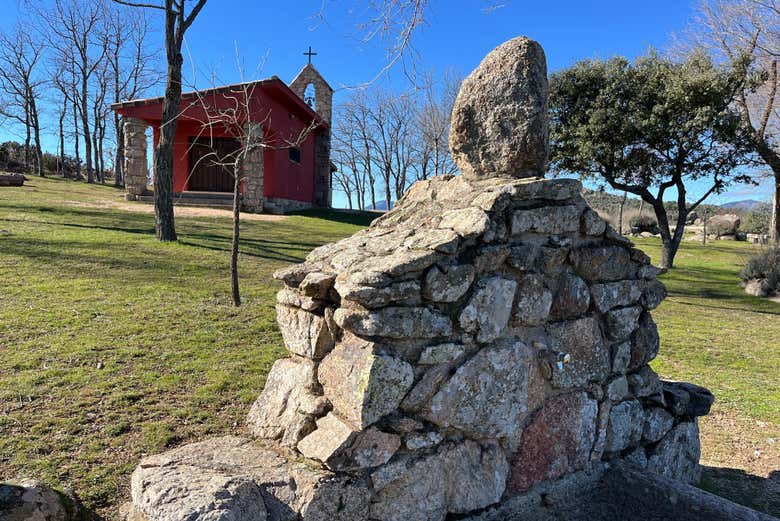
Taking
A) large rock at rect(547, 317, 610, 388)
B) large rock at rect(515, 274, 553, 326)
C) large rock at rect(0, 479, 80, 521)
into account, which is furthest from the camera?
large rock at rect(547, 317, 610, 388)

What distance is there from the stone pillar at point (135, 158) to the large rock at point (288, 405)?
15.2m

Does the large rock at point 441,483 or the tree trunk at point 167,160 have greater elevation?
the tree trunk at point 167,160

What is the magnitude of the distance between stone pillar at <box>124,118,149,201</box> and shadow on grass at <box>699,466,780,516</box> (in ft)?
54.1

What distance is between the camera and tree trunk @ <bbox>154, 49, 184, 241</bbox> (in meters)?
9.21

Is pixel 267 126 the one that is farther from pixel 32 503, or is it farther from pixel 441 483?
pixel 441 483

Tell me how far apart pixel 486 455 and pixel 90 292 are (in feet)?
17.7

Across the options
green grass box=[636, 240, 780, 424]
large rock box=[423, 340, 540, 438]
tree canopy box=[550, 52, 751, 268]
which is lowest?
green grass box=[636, 240, 780, 424]

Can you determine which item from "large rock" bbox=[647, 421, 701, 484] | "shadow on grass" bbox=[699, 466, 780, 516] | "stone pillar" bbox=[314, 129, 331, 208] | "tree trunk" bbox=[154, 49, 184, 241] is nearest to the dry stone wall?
"large rock" bbox=[647, 421, 701, 484]

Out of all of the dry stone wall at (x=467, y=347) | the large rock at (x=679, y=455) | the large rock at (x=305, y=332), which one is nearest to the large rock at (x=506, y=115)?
the dry stone wall at (x=467, y=347)

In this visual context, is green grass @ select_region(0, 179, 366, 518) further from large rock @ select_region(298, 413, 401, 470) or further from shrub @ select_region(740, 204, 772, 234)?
shrub @ select_region(740, 204, 772, 234)

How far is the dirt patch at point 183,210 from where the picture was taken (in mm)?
13374

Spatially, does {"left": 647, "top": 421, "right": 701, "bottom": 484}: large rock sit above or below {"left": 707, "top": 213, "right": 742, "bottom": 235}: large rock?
below

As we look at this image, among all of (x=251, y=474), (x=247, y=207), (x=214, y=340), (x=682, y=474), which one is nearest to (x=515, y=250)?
(x=251, y=474)

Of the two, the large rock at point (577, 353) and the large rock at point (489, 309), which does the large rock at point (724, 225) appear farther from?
the large rock at point (489, 309)
